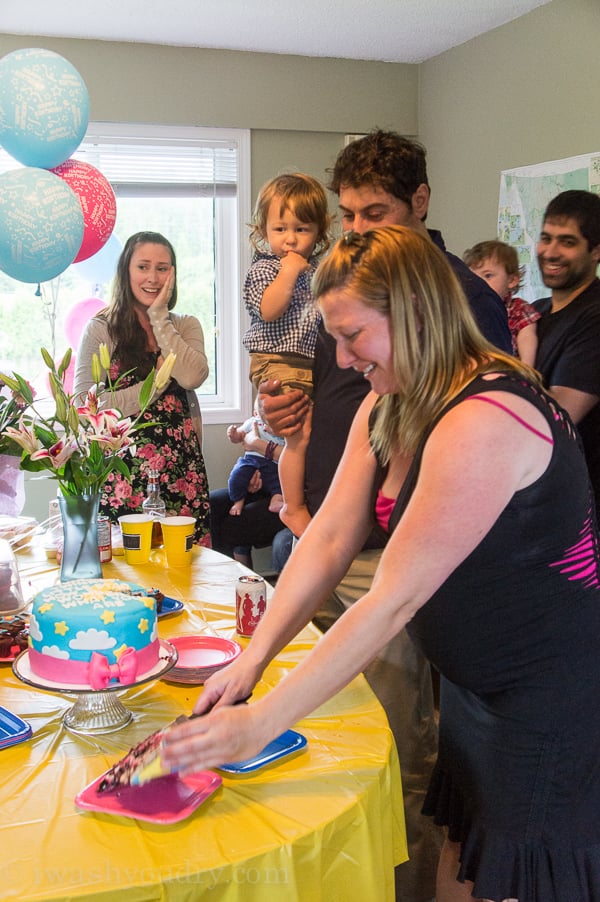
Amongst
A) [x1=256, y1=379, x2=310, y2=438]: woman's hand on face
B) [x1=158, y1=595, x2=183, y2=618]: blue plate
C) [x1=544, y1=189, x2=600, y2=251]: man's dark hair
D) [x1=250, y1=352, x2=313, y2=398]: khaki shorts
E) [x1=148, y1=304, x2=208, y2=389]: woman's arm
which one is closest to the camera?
[x1=158, y1=595, x2=183, y2=618]: blue plate

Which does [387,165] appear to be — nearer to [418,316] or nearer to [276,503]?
[418,316]

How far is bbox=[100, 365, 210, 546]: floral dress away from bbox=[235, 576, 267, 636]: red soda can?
53.3 inches

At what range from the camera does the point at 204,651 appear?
165 centimetres

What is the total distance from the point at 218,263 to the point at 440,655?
3.59m

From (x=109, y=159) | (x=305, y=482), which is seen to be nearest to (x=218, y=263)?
(x=109, y=159)

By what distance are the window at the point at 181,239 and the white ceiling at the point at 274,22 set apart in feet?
1.48

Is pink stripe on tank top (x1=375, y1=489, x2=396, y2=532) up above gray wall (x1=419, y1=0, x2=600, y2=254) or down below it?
below

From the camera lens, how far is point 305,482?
227 cm

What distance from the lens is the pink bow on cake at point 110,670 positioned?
1.26m

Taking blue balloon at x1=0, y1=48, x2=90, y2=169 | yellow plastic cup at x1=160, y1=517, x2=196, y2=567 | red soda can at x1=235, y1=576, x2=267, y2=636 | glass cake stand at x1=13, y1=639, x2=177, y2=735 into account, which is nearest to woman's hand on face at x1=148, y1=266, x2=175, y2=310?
blue balloon at x1=0, y1=48, x2=90, y2=169

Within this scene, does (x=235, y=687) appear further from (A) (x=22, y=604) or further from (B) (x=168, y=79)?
(B) (x=168, y=79)

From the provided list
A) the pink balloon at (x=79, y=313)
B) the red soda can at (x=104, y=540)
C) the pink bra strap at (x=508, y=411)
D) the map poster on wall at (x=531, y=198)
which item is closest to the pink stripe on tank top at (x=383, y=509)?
the pink bra strap at (x=508, y=411)

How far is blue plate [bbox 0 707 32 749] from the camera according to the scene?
51.3 inches

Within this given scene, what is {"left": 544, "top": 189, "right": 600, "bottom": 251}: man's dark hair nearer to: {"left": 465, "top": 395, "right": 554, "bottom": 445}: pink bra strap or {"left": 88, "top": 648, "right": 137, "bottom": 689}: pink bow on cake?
{"left": 465, "top": 395, "right": 554, "bottom": 445}: pink bra strap
